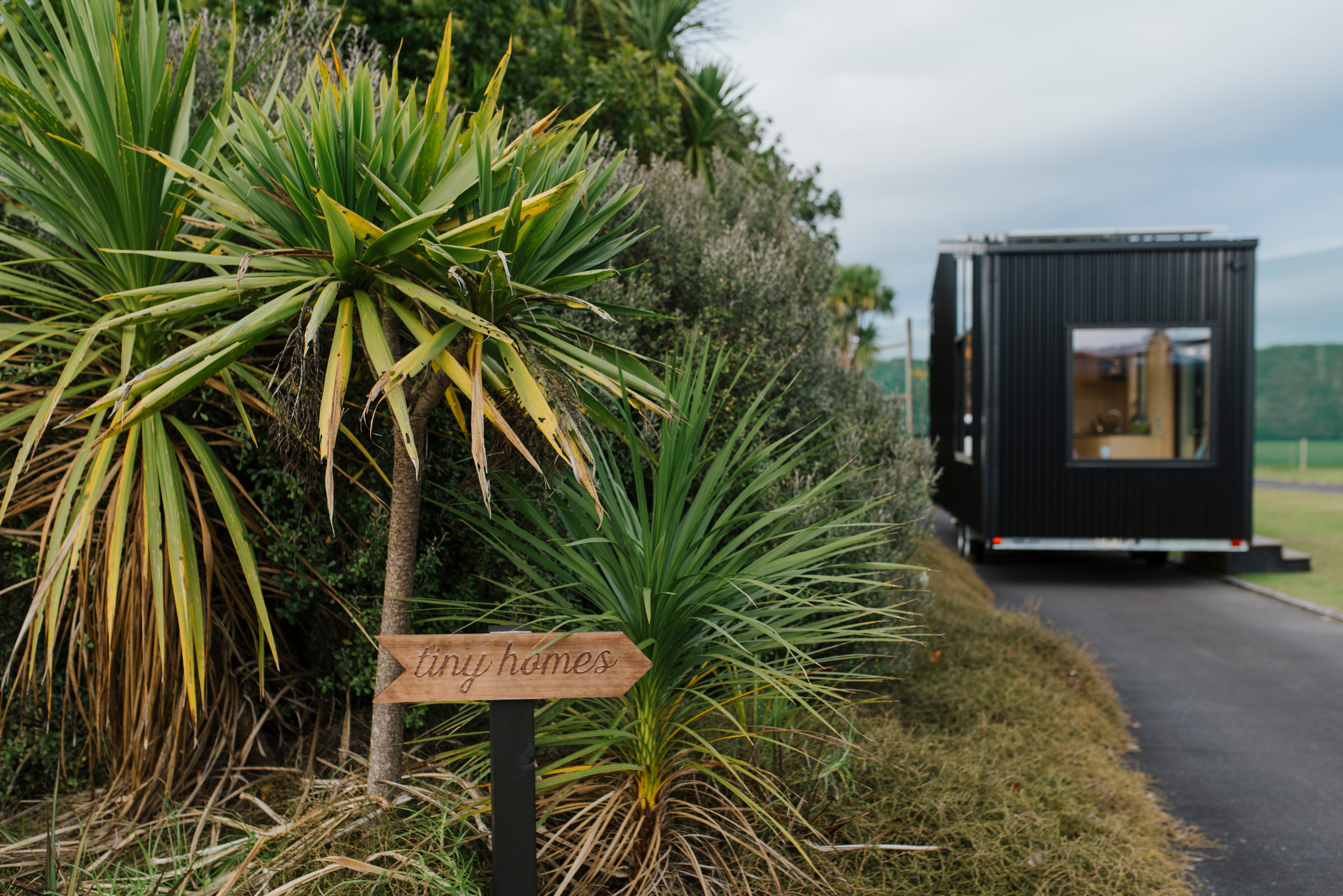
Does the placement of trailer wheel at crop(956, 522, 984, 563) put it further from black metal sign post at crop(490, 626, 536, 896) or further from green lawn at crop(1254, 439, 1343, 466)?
green lawn at crop(1254, 439, 1343, 466)

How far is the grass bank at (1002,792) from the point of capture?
2.36 metres

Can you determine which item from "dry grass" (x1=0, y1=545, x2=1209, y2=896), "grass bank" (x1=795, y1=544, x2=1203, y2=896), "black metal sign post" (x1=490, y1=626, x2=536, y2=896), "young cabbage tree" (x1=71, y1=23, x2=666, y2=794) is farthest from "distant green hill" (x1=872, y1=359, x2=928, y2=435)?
"black metal sign post" (x1=490, y1=626, x2=536, y2=896)

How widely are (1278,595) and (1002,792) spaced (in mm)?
5920

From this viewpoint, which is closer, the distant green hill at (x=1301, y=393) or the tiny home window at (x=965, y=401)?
the tiny home window at (x=965, y=401)

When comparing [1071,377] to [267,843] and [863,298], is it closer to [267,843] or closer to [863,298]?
[267,843]

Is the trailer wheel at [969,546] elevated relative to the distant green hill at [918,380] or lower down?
lower down

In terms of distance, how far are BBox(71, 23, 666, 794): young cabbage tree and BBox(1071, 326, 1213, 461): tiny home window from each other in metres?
6.27

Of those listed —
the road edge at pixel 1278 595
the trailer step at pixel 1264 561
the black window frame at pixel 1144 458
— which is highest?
the black window frame at pixel 1144 458

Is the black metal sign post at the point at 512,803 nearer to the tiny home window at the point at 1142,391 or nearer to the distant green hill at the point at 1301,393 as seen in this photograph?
the tiny home window at the point at 1142,391

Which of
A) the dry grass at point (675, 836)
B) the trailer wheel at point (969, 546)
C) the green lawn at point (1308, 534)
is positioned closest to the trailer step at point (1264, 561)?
the green lawn at point (1308, 534)

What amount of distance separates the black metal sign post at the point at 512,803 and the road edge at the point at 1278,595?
696 centimetres

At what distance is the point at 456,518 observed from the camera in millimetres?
2865

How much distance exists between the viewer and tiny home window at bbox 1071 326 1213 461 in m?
7.21

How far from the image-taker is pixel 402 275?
2053 millimetres
